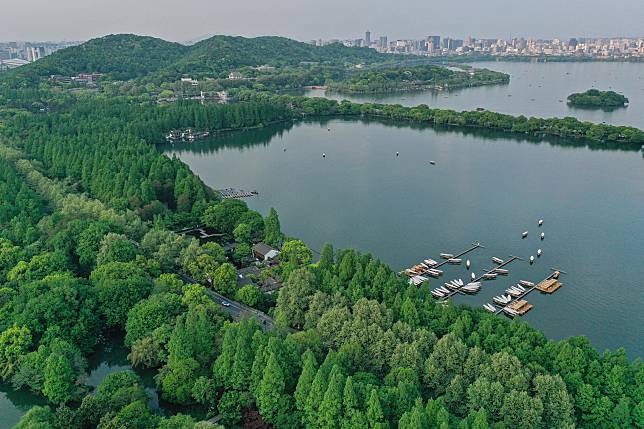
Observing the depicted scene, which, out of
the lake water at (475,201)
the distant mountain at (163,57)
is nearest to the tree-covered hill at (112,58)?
the distant mountain at (163,57)

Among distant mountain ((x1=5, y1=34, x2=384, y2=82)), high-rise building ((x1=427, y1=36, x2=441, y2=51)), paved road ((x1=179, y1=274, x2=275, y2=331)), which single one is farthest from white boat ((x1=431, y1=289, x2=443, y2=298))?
high-rise building ((x1=427, y1=36, x2=441, y2=51))

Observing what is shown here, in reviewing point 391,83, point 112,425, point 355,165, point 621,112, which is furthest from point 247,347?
point 391,83

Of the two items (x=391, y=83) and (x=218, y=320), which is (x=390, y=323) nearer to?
(x=218, y=320)

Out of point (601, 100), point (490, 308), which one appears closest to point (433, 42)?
point (601, 100)

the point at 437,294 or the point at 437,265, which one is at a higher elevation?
the point at 437,265

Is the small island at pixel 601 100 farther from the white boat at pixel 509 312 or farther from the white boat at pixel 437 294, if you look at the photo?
the white boat at pixel 437 294

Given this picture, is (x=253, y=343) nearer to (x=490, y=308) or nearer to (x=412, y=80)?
(x=490, y=308)

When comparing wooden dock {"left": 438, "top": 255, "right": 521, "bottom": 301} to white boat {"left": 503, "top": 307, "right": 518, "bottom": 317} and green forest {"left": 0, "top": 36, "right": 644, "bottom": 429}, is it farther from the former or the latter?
green forest {"left": 0, "top": 36, "right": 644, "bottom": 429}
